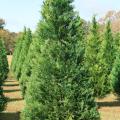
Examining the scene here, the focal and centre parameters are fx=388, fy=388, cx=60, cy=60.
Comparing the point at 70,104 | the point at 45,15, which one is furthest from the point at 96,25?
the point at 70,104

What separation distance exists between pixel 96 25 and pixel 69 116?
18.1 metres

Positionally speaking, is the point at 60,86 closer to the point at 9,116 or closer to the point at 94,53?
the point at 9,116

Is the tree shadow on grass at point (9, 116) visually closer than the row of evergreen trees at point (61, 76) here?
No

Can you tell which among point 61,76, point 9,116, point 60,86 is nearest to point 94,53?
point 9,116

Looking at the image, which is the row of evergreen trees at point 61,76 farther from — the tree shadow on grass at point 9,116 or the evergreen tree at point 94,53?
the evergreen tree at point 94,53

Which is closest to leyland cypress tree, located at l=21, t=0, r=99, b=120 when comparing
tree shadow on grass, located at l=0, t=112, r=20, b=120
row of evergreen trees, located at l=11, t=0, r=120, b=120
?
row of evergreen trees, located at l=11, t=0, r=120, b=120

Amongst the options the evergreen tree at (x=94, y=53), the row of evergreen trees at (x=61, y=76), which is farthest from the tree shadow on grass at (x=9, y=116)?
the row of evergreen trees at (x=61, y=76)

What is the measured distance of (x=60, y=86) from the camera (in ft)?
40.4

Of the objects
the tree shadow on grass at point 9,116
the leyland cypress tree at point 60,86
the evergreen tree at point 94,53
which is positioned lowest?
the tree shadow on grass at point 9,116

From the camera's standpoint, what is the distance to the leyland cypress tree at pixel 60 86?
1214cm

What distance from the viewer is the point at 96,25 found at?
29.5 meters

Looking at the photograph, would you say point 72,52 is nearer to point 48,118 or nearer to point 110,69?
point 48,118

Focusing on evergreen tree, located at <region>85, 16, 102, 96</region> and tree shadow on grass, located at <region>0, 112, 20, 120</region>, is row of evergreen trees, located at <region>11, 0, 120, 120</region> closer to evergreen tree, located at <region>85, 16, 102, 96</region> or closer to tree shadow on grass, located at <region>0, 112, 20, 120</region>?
tree shadow on grass, located at <region>0, 112, 20, 120</region>

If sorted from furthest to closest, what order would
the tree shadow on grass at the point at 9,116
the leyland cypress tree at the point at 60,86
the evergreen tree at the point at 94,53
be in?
the evergreen tree at the point at 94,53, the tree shadow on grass at the point at 9,116, the leyland cypress tree at the point at 60,86
